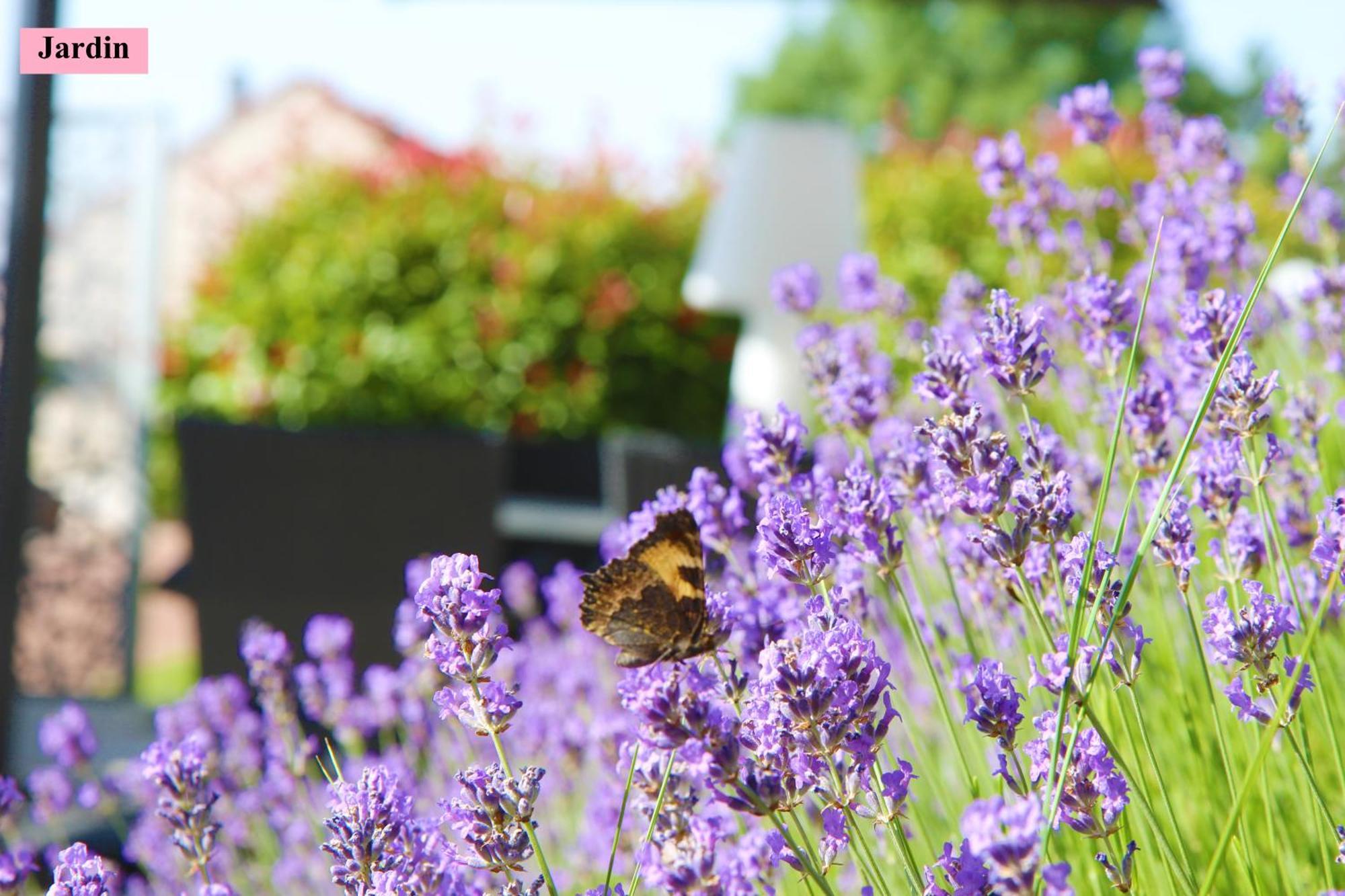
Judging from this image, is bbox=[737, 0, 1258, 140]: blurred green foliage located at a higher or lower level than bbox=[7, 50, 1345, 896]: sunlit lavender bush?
higher

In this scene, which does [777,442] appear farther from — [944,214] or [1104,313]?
[944,214]

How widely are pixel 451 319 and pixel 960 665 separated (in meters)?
4.58

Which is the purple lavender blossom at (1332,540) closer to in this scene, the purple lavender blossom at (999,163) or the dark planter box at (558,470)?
the purple lavender blossom at (999,163)

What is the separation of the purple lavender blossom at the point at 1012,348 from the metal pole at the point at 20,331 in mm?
2000

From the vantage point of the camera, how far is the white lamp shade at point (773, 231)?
13.5ft

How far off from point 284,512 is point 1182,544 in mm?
2882

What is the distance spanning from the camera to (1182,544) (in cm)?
92

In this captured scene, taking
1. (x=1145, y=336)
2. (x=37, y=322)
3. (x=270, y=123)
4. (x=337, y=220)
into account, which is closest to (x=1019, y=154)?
(x=1145, y=336)

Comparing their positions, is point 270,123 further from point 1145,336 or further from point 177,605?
point 1145,336

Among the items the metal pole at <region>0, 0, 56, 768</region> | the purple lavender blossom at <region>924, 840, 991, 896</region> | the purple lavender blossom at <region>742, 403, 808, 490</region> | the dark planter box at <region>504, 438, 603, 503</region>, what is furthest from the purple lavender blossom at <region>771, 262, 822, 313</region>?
the dark planter box at <region>504, 438, 603, 503</region>

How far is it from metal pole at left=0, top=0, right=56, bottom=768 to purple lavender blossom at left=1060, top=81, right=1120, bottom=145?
177cm

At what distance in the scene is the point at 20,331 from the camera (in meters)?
2.41

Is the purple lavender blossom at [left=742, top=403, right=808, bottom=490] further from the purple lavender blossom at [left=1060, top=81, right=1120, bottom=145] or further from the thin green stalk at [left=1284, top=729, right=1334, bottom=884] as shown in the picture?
the purple lavender blossom at [left=1060, top=81, right=1120, bottom=145]

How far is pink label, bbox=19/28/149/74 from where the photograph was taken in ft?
7.12
